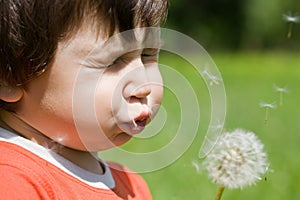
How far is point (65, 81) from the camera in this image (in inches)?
51.6

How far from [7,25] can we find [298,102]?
4039 millimetres

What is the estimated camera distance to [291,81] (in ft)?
23.2

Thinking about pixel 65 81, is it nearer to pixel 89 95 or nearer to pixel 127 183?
pixel 89 95

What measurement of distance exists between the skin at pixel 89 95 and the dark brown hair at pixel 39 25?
16 millimetres

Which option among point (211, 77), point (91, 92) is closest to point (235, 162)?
point (211, 77)

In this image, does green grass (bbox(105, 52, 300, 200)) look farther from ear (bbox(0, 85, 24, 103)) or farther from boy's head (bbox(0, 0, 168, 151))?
ear (bbox(0, 85, 24, 103))

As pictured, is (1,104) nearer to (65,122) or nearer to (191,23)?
(65,122)

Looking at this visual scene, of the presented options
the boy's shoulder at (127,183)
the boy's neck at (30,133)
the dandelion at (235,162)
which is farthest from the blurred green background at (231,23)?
the boy's neck at (30,133)

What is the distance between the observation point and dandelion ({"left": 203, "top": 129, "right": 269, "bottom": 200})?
1.46m

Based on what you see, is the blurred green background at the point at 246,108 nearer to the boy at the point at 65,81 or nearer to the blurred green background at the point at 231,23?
the blurred green background at the point at 231,23

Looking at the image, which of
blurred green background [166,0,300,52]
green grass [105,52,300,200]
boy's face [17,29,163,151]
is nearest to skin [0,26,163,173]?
boy's face [17,29,163,151]

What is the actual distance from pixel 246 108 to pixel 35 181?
137 inches

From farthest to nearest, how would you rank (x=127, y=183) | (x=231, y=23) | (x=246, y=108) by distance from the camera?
(x=231, y=23) < (x=246, y=108) < (x=127, y=183)

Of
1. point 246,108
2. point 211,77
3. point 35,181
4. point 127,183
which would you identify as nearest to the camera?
point 35,181
